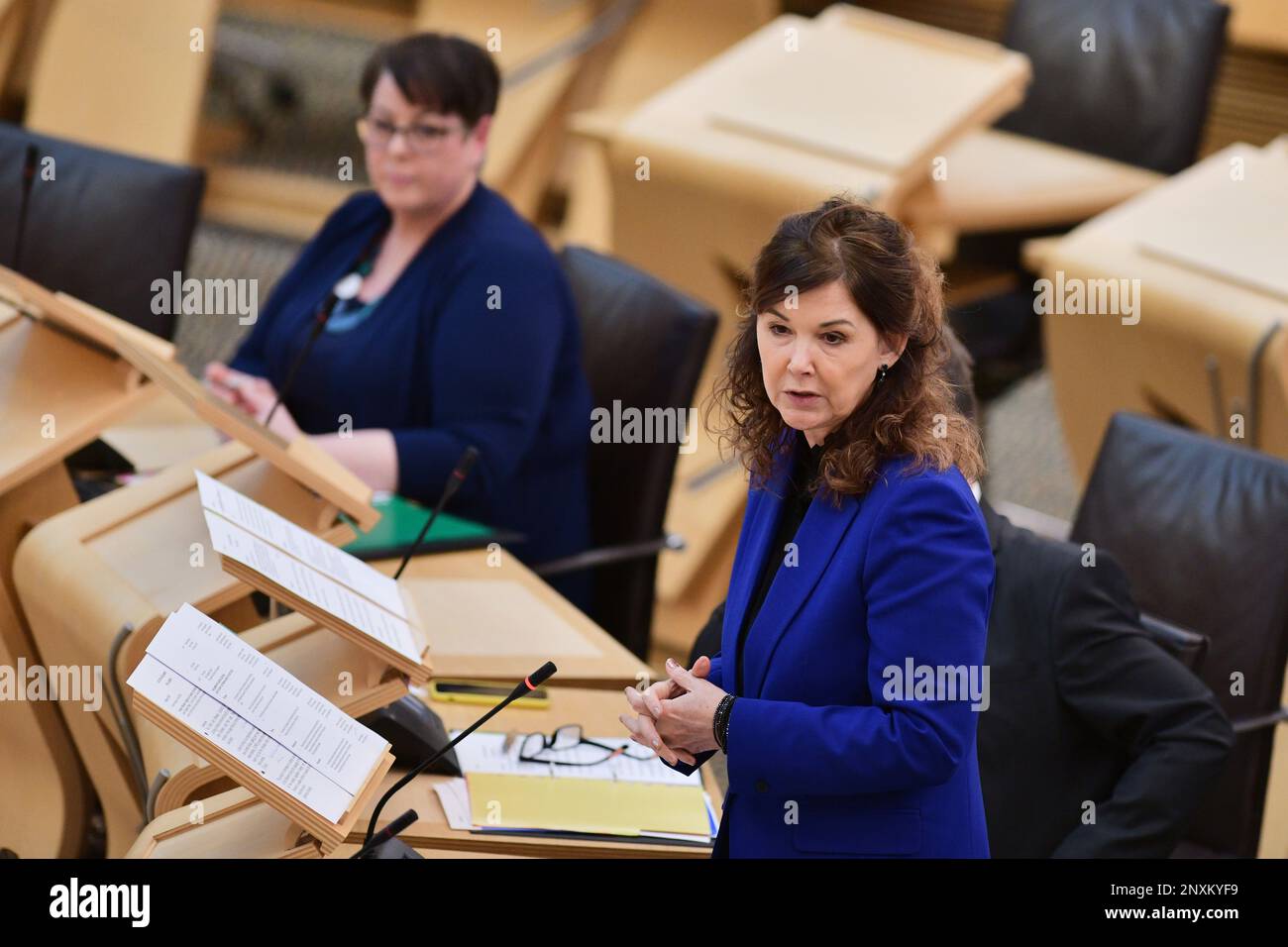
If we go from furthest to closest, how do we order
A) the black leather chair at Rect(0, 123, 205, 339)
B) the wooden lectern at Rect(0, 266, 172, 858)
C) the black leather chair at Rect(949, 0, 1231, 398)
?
the black leather chair at Rect(949, 0, 1231, 398) < the black leather chair at Rect(0, 123, 205, 339) < the wooden lectern at Rect(0, 266, 172, 858)

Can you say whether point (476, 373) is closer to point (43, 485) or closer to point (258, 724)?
point (43, 485)

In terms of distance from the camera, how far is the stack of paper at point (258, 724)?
164 cm

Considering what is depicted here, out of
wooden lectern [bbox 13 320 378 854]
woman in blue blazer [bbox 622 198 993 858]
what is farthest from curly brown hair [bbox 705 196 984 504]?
wooden lectern [bbox 13 320 378 854]

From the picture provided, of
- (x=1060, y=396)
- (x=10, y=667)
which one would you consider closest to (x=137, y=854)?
(x=10, y=667)

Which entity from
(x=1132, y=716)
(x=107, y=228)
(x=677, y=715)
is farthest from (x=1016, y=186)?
(x=677, y=715)

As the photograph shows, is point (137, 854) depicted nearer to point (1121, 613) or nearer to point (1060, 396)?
point (1121, 613)

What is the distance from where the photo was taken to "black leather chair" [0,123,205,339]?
141 inches

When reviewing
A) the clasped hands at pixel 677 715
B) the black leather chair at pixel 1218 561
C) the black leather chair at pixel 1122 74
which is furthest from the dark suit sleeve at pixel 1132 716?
the black leather chair at pixel 1122 74

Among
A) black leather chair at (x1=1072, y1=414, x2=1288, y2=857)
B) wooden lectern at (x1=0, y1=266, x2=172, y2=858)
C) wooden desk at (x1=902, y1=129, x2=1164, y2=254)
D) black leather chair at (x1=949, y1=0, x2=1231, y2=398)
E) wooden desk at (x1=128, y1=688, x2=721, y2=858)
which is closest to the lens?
wooden desk at (x1=128, y1=688, x2=721, y2=858)

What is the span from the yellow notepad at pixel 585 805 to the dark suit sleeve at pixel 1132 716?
0.53m

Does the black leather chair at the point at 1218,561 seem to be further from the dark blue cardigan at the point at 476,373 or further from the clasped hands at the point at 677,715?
the clasped hands at the point at 677,715

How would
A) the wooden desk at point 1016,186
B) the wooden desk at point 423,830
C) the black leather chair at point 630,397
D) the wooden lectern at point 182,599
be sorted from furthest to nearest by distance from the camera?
the wooden desk at point 1016,186 → the black leather chair at point 630,397 → the wooden lectern at point 182,599 → the wooden desk at point 423,830

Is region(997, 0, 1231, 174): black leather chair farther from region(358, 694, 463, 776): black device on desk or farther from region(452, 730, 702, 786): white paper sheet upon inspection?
region(358, 694, 463, 776): black device on desk

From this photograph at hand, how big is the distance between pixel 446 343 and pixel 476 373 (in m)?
0.08
